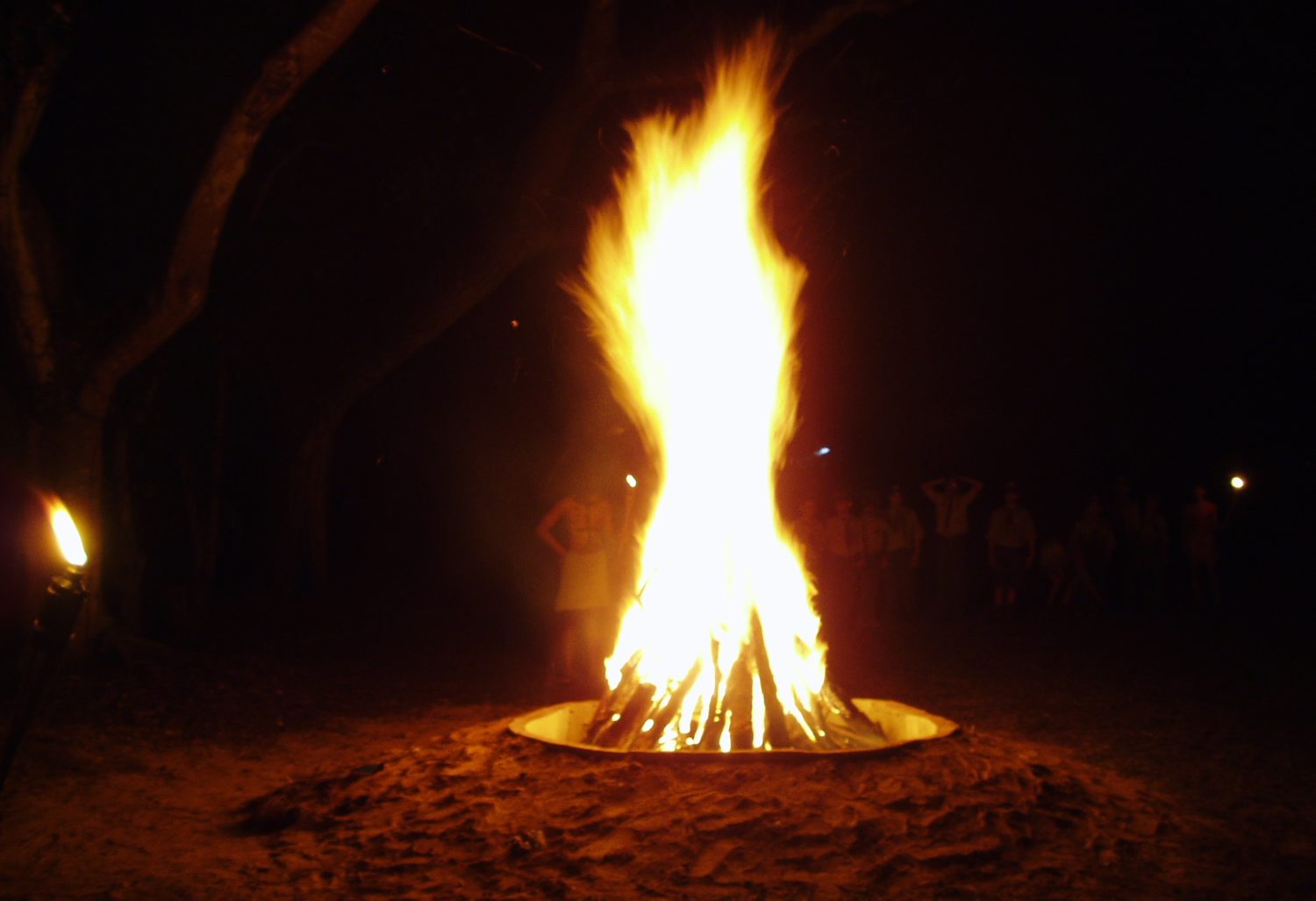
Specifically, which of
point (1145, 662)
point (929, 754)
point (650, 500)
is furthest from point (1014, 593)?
point (929, 754)

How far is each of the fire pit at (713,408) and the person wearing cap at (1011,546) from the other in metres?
8.41

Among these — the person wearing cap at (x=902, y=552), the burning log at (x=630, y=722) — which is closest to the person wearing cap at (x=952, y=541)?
the person wearing cap at (x=902, y=552)

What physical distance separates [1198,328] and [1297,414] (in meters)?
3.06

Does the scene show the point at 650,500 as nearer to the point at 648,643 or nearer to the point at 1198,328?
the point at 648,643

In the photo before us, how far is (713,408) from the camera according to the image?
774cm

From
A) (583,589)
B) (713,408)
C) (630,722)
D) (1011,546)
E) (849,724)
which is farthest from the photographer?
(1011,546)

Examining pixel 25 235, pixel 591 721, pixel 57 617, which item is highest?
pixel 25 235

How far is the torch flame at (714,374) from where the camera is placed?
7.54m

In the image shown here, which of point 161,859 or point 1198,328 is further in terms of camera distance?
point 1198,328

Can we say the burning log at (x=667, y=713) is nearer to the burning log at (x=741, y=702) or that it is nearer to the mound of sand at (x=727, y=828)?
the burning log at (x=741, y=702)

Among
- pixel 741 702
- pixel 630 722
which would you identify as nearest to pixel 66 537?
pixel 630 722

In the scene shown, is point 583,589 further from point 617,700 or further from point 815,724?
point 815,724

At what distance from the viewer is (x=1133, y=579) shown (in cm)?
1673

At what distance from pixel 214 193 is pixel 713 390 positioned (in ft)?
14.5
